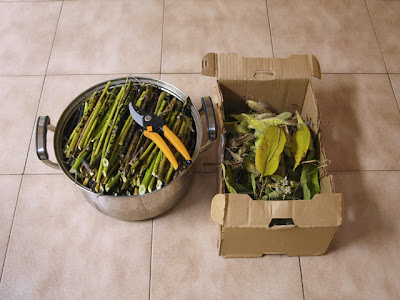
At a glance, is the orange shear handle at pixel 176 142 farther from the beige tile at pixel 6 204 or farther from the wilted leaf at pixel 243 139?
the beige tile at pixel 6 204

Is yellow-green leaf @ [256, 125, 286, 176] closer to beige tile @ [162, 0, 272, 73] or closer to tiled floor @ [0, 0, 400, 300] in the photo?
tiled floor @ [0, 0, 400, 300]

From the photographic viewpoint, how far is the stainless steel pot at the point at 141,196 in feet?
3.39

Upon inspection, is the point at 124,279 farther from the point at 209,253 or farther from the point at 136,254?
the point at 209,253

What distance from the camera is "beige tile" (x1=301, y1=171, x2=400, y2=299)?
1.14 m

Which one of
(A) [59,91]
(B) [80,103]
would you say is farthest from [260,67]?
(A) [59,91]

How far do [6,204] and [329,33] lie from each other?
1468 millimetres

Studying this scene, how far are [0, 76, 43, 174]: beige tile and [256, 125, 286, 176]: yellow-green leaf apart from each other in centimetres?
87

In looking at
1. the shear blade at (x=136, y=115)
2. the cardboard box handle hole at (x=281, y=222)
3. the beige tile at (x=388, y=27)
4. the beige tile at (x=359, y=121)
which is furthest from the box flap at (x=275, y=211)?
the beige tile at (x=388, y=27)

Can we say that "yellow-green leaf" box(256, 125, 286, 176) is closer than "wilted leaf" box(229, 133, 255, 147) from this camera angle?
Yes

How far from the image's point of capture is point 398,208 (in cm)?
127

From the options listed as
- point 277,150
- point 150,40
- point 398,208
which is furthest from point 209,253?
point 150,40

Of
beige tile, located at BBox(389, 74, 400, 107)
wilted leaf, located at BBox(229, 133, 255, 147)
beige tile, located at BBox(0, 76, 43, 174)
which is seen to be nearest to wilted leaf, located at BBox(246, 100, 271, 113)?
wilted leaf, located at BBox(229, 133, 255, 147)

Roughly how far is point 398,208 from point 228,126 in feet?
2.11

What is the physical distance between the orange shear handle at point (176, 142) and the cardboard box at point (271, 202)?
122mm
